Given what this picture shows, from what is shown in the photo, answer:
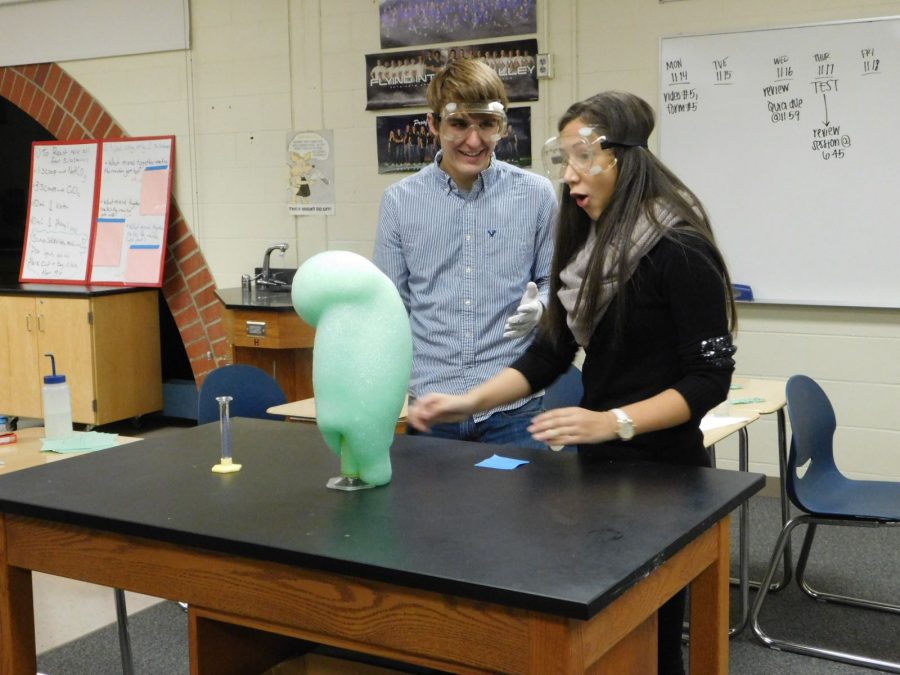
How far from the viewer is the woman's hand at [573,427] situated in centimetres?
156

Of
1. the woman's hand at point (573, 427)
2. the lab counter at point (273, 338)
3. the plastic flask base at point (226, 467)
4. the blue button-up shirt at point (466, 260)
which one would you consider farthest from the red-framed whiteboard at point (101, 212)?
the woman's hand at point (573, 427)

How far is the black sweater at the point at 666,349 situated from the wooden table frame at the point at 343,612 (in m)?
0.24

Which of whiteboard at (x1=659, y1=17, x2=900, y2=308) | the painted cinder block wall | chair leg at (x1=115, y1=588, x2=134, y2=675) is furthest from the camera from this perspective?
the painted cinder block wall

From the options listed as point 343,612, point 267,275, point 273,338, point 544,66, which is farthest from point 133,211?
point 343,612

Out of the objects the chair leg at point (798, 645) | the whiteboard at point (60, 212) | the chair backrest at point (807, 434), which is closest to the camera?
the chair leg at point (798, 645)

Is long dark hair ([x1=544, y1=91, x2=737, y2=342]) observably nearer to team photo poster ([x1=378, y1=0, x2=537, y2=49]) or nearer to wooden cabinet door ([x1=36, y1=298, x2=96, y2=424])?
team photo poster ([x1=378, y1=0, x2=537, y2=49])

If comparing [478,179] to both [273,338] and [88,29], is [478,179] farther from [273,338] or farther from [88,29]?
[88,29]

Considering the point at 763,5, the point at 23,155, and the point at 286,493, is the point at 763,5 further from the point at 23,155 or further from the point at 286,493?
the point at 23,155

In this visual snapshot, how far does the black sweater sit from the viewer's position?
1.63m

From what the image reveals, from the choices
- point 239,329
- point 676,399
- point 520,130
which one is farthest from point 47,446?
point 520,130

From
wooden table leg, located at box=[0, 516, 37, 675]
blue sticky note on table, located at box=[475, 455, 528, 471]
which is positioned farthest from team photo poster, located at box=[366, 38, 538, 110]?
wooden table leg, located at box=[0, 516, 37, 675]

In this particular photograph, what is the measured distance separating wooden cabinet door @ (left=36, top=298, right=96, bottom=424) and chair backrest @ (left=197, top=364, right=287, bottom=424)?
2.39 meters

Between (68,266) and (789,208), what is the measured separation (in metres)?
3.87

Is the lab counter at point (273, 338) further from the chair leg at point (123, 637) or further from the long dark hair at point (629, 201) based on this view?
the long dark hair at point (629, 201)
